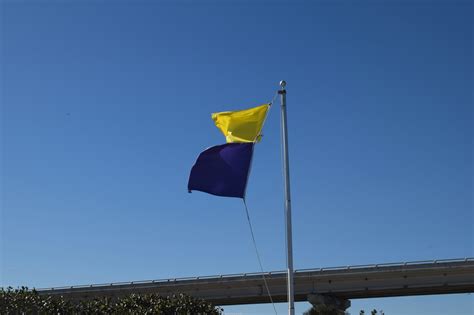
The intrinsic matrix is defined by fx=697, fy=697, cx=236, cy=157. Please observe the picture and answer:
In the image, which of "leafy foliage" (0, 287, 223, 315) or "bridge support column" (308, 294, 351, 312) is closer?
"leafy foliage" (0, 287, 223, 315)

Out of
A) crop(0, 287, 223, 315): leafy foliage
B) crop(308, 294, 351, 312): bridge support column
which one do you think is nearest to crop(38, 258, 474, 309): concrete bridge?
crop(308, 294, 351, 312): bridge support column

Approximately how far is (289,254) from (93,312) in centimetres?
3499

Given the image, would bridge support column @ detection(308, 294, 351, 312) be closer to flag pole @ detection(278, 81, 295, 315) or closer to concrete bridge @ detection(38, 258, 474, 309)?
concrete bridge @ detection(38, 258, 474, 309)

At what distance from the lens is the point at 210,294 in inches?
3027

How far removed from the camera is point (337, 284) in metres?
70.0

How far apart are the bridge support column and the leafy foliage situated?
55.8 feet

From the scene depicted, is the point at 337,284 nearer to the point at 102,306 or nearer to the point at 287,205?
the point at 102,306

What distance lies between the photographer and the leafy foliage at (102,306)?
2032 inches

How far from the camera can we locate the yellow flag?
24609 mm

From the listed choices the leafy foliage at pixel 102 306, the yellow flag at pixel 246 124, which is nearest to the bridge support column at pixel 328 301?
the leafy foliage at pixel 102 306

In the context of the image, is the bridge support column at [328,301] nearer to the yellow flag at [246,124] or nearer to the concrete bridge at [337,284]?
the concrete bridge at [337,284]

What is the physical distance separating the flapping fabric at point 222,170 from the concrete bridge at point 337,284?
45611 millimetres

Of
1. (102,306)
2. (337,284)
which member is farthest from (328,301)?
(102,306)

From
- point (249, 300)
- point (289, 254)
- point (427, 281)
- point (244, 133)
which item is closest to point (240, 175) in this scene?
point (244, 133)
